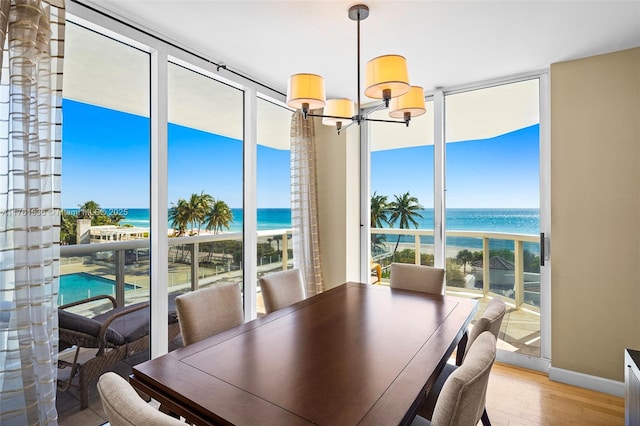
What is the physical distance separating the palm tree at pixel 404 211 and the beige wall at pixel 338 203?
43 centimetres

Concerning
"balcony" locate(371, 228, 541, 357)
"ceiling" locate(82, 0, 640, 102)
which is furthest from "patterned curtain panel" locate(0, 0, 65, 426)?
"balcony" locate(371, 228, 541, 357)

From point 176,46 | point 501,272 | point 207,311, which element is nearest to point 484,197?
point 501,272

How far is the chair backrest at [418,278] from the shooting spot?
2.62m

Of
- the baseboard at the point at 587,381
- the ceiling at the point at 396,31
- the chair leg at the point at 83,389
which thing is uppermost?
the ceiling at the point at 396,31

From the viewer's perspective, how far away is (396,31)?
7.52 ft

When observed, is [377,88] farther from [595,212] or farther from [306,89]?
[595,212]

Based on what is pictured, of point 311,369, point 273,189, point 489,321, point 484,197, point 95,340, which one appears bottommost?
point 95,340

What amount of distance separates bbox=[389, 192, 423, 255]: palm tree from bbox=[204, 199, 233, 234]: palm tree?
1.88 metres

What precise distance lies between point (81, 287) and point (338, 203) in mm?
2504

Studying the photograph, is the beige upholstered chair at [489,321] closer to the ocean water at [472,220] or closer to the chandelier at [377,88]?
the chandelier at [377,88]

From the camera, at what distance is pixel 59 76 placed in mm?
1730

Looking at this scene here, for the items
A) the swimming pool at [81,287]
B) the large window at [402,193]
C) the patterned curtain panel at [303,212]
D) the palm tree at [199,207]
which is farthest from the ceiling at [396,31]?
the swimming pool at [81,287]

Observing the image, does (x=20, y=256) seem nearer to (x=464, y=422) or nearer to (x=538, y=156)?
(x=464, y=422)

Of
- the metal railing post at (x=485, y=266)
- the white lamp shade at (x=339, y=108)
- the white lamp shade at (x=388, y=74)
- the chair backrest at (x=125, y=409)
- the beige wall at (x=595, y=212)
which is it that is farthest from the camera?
the metal railing post at (x=485, y=266)
